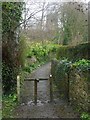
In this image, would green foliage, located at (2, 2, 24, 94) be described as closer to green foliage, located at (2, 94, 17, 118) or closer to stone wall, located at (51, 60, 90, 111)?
green foliage, located at (2, 94, 17, 118)

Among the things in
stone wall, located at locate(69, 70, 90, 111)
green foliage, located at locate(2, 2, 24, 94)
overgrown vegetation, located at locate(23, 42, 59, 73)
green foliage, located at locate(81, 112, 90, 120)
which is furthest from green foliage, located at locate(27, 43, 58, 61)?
green foliage, located at locate(81, 112, 90, 120)

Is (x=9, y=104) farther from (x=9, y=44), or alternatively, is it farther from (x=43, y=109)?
(x=9, y=44)

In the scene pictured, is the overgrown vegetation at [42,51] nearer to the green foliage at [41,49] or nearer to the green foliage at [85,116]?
the green foliage at [41,49]

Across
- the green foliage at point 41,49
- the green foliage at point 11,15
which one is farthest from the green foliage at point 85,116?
the green foliage at point 41,49

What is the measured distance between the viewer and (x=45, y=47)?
96.1 ft

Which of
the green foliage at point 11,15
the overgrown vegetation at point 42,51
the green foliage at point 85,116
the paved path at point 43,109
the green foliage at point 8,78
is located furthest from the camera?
the overgrown vegetation at point 42,51

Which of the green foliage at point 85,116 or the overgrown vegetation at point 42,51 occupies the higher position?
the overgrown vegetation at point 42,51

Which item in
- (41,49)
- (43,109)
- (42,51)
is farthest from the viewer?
(41,49)

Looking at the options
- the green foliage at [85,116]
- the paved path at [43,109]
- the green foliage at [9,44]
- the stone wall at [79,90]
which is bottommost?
the paved path at [43,109]

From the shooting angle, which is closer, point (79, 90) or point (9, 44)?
point (79, 90)

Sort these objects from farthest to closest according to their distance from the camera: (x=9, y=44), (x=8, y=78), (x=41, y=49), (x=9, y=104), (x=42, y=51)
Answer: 1. (x=41, y=49)
2. (x=42, y=51)
3. (x=9, y=44)
4. (x=8, y=78)
5. (x=9, y=104)

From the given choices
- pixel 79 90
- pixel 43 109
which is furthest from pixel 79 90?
pixel 43 109

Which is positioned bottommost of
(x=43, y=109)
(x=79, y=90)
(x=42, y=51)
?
(x=43, y=109)

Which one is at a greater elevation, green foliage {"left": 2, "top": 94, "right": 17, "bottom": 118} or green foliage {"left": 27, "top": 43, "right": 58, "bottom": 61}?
green foliage {"left": 27, "top": 43, "right": 58, "bottom": 61}
